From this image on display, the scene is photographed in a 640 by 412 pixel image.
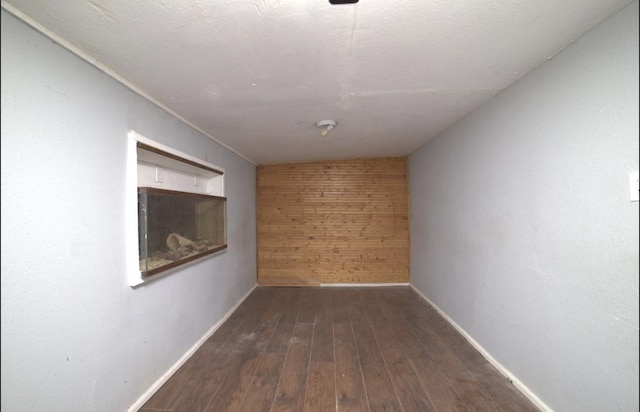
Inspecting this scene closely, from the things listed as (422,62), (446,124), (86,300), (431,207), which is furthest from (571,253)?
(86,300)

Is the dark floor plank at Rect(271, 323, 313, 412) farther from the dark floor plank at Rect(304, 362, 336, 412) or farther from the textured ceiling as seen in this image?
the textured ceiling

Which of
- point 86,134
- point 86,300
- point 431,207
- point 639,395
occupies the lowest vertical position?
point 639,395

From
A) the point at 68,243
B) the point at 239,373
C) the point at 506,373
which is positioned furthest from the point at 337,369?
the point at 68,243

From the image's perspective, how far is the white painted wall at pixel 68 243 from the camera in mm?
1006

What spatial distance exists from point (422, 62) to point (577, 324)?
1689mm

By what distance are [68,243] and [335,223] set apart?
3.54 meters

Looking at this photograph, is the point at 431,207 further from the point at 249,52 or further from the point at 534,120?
the point at 249,52

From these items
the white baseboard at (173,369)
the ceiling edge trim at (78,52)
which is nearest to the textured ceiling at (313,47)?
the ceiling edge trim at (78,52)

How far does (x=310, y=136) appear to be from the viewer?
2.97 meters

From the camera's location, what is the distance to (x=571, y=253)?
54.3 inches

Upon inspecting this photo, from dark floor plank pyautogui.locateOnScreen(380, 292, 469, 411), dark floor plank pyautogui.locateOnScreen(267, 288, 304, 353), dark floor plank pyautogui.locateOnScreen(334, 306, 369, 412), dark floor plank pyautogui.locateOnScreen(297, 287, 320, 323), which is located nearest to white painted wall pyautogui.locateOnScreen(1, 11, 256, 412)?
dark floor plank pyautogui.locateOnScreen(267, 288, 304, 353)

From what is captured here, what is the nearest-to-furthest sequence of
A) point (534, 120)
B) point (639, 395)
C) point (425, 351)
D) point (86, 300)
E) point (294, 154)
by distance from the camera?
point (639, 395) < point (86, 300) < point (534, 120) < point (425, 351) < point (294, 154)

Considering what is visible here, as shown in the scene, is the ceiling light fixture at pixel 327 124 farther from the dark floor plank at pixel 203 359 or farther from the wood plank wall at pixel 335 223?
the dark floor plank at pixel 203 359

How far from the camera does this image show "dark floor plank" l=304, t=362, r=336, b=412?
5.33ft
